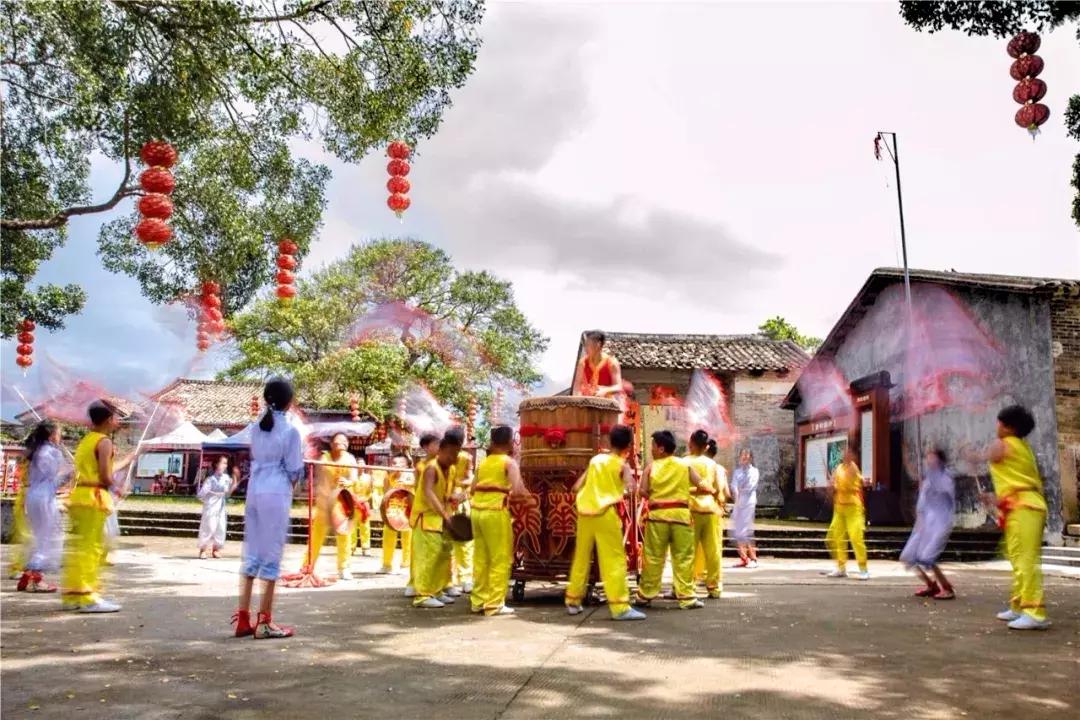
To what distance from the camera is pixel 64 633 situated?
233 inches

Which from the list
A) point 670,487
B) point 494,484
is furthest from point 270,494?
point 670,487

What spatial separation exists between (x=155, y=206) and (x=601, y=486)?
512 centimetres

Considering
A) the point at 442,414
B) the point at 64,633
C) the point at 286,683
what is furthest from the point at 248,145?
the point at 442,414

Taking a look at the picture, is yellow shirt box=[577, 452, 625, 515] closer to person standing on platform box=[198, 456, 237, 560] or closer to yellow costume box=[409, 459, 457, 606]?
yellow costume box=[409, 459, 457, 606]

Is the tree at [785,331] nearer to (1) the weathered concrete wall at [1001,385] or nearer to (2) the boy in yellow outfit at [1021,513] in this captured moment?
(1) the weathered concrete wall at [1001,385]

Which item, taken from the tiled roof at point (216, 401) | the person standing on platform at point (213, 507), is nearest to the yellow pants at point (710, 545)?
the person standing on platform at point (213, 507)

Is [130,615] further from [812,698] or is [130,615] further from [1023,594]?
[1023,594]

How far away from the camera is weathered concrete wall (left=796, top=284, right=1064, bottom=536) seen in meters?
14.6

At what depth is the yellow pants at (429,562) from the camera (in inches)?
303

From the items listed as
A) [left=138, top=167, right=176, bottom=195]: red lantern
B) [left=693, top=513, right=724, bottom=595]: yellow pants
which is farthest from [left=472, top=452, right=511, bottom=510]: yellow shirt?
[left=138, top=167, right=176, bottom=195]: red lantern

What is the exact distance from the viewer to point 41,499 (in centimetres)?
892

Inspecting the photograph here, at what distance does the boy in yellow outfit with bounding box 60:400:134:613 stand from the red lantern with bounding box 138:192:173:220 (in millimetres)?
2191

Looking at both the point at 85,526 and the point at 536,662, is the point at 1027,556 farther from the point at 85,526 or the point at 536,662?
the point at 85,526

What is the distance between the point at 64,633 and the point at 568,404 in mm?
4256
